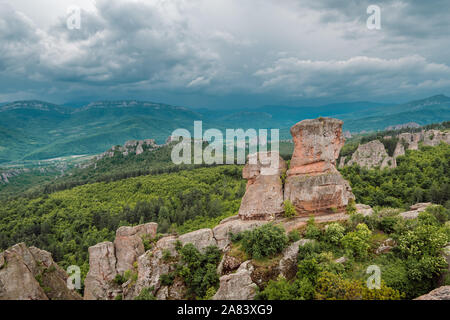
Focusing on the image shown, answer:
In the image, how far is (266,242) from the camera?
72.4ft

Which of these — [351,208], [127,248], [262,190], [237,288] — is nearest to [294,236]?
[262,190]

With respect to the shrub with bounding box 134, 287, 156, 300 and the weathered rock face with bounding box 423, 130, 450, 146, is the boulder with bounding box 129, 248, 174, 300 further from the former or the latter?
the weathered rock face with bounding box 423, 130, 450, 146

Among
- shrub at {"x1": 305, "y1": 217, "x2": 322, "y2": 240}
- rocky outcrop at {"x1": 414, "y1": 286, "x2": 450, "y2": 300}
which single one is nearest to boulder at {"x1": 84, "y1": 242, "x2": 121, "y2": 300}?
shrub at {"x1": 305, "y1": 217, "x2": 322, "y2": 240}

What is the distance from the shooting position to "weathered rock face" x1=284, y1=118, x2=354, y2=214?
87.0 ft

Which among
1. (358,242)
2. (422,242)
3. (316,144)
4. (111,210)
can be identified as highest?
(316,144)

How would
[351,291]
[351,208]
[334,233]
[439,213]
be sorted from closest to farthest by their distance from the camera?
[351,291] → [334,233] → [439,213] → [351,208]

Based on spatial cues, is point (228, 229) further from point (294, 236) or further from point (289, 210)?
point (294, 236)

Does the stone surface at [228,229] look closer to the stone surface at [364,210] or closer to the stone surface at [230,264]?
the stone surface at [230,264]

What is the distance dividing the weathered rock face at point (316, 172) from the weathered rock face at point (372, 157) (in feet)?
205

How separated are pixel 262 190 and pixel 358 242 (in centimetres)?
1139

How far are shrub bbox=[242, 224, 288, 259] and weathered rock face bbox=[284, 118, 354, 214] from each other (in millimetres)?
6028

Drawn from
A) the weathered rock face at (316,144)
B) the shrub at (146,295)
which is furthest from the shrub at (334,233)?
the shrub at (146,295)
